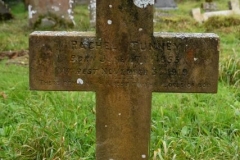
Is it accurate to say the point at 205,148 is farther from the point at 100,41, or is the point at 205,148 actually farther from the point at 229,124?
the point at 100,41

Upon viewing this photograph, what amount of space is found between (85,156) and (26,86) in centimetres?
197

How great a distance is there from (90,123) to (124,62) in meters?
1.29

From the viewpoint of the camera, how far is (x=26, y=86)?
6.00 m

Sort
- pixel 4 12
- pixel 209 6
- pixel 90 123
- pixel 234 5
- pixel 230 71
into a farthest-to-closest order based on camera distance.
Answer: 1. pixel 209 6
2. pixel 234 5
3. pixel 4 12
4. pixel 230 71
5. pixel 90 123

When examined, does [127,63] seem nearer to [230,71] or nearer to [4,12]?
[230,71]

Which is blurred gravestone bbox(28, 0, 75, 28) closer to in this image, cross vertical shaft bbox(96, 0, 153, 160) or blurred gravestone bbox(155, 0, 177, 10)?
blurred gravestone bbox(155, 0, 177, 10)

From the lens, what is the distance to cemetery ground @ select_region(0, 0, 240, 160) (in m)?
4.20

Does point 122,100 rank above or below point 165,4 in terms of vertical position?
above

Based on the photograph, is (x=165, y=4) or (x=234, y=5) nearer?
(x=234, y=5)

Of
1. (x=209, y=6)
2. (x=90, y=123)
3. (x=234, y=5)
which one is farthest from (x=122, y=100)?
(x=209, y=6)

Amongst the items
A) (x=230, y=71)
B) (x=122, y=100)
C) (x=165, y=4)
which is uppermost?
(x=122, y=100)

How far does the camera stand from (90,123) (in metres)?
4.73

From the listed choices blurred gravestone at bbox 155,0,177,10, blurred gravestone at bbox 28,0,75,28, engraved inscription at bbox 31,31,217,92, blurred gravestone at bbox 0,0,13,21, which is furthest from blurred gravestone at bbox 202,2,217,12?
engraved inscription at bbox 31,31,217,92

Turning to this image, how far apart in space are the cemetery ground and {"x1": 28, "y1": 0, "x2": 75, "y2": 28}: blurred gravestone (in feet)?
12.1
